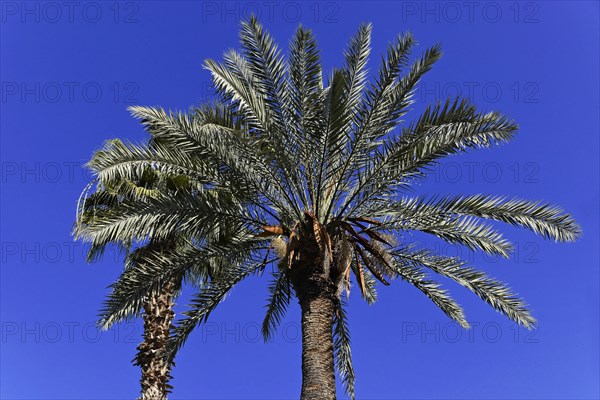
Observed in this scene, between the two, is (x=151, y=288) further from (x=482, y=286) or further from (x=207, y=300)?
(x=482, y=286)

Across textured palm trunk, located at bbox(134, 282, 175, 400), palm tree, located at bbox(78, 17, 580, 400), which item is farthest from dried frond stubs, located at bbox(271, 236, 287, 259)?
textured palm trunk, located at bbox(134, 282, 175, 400)

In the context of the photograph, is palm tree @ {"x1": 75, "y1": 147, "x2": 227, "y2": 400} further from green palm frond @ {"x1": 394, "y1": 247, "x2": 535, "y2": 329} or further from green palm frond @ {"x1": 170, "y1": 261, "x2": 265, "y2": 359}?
green palm frond @ {"x1": 394, "y1": 247, "x2": 535, "y2": 329}

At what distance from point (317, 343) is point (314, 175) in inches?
111

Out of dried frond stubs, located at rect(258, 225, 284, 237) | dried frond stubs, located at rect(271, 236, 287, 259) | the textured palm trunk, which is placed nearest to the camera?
dried frond stubs, located at rect(271, 236, 287, 259)

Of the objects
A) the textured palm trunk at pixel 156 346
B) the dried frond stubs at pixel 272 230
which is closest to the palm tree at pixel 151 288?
the textured palm trunk at pixel 156 346

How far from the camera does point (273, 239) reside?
37.8 ft

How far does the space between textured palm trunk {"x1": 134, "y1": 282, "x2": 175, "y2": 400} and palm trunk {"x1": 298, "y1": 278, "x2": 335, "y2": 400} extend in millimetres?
3113

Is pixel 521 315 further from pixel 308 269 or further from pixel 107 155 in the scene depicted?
pixel 107 155

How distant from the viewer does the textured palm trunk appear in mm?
13336

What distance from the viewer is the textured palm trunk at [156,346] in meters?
13.3

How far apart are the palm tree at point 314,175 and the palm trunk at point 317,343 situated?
0.02 m

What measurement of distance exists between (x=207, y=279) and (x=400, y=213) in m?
6.16

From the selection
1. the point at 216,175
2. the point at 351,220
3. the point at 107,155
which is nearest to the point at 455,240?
the point at 351,220

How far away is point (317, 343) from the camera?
1116 cm
